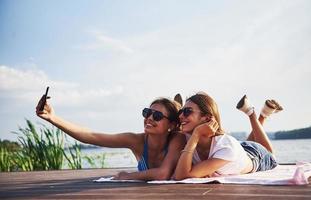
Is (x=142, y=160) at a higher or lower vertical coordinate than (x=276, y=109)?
lower

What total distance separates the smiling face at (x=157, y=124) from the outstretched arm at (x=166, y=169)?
0.38ft

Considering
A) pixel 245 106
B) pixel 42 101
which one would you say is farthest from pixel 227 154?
pixel 245 106

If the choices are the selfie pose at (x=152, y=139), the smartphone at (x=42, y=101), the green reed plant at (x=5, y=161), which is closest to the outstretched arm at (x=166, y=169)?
the selfie pose at (x=152, y=139)

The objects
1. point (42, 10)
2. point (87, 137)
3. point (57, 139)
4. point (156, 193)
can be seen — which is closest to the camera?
point (156, 193)

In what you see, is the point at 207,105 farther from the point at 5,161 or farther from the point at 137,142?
the point at 5,161

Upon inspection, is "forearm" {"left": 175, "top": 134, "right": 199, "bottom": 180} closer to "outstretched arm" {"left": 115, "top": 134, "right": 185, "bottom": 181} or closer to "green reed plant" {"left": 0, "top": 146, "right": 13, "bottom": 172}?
"outstretched arm" {"left": 115, "top": 134, "right": 185, "bottom": 181}

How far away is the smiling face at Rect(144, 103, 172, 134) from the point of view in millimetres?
3256

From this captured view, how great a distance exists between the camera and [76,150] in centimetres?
655

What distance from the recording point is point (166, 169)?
3.05 metres

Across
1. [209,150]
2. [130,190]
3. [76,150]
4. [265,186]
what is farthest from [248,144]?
[76,150]

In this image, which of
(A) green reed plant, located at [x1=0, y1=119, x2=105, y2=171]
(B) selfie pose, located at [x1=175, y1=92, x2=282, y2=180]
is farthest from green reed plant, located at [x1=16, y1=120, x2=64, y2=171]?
(B) selfie pose, located at [x1=175, y1=92, x2=282, y2=180]

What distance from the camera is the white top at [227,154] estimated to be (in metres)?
3.02

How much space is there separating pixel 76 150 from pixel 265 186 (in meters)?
4.39

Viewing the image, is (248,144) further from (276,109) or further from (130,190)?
(130,190)
